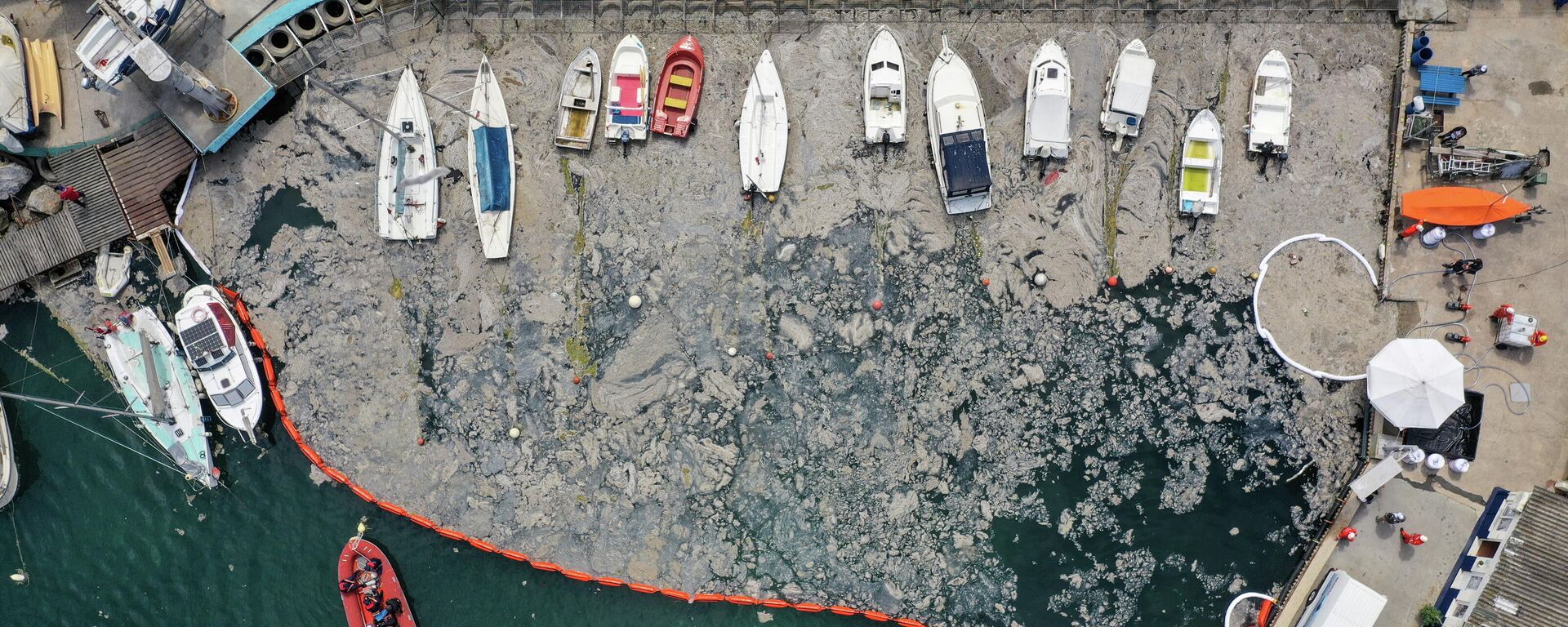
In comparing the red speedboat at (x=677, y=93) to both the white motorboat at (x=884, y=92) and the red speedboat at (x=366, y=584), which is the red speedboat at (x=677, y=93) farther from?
the red speedboat at (x=366, y=584)

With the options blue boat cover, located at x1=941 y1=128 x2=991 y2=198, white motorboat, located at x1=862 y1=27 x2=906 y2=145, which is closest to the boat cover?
blue boat cover, located at x1=941 y1=128 x2=991 y2=198

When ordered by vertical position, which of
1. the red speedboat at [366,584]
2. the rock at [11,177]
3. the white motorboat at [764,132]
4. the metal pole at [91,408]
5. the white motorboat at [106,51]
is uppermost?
the white motorboat at [106,51]

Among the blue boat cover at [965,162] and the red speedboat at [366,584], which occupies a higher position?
the blue boat cover at [965,162]

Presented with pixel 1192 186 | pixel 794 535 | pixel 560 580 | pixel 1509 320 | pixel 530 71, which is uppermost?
pixel 530 71

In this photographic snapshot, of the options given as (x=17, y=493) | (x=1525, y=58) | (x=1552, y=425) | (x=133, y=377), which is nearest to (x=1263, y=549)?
(x=1552, y=425)

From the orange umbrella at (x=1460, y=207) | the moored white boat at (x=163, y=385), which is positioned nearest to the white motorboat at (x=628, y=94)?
the moored white boat at (x=163, y=385)

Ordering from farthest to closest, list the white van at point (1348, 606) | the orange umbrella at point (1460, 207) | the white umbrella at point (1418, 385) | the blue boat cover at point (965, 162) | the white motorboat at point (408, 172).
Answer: the white motorboat at point (408, 172), the blue boat cover at point (965, 162), the orange umbrella at point (1460, 207), the white van at point (1348, 606), the white umbrella at point (1418, 385)

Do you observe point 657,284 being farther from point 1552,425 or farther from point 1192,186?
point 1552,425
